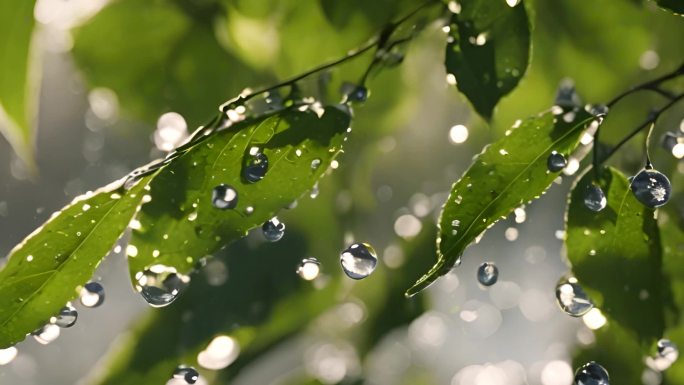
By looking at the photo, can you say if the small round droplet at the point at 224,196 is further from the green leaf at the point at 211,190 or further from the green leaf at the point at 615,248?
the green leaf at the point at 615,248

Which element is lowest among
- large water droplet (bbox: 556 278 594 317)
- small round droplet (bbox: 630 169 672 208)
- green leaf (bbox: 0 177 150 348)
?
large water droplet (bbox: 556 278 594 317)

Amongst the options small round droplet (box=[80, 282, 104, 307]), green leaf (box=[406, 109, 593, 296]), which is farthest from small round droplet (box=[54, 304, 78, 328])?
green leaf (box=[406, 109, 593, 296])

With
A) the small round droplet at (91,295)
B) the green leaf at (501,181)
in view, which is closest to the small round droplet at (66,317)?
the small round droplet at (91,295)

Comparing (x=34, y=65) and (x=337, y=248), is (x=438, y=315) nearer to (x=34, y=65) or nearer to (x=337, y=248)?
(x=337, y=248)

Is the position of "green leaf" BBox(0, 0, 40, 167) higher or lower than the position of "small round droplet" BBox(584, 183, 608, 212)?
higher

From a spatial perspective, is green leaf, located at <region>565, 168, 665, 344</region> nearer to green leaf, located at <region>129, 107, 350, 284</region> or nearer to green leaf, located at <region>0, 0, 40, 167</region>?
green leaf, located at <region>129, 107, 350, 284</region>

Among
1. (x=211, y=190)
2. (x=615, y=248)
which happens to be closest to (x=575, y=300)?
(x=615, y=248)

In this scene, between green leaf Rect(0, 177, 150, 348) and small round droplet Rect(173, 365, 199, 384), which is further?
small round droplet Rect(173, 365, 199, 384)

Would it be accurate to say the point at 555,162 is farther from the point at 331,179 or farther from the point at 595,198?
the point at 331,179
